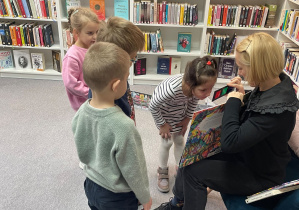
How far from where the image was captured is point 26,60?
3.61 meters

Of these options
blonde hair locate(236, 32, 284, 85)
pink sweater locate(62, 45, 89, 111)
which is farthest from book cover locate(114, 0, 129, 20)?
blonde hair locate(236, 32, 284, 85)

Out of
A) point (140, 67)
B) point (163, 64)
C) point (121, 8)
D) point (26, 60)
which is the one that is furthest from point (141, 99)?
point (26, 60)

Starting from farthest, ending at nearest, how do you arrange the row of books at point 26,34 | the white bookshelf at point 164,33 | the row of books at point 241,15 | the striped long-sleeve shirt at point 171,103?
the row of books at point 26,34, the white bookshelf at point 164,33, the row of books at point 241,15, the striped long-sleeve shirt at point 171,103

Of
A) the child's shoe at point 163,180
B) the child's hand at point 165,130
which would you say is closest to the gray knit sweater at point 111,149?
the child's hand at point 165,130

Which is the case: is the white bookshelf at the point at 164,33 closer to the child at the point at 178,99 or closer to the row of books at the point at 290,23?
the row of books at the point at 290,23

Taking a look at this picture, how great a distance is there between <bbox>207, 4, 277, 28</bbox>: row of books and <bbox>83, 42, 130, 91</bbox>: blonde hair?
8.12 feet

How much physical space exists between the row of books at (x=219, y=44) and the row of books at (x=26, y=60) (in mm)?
1885

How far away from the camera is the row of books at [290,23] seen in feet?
9.36

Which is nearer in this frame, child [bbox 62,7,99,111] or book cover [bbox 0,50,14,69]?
child [bbox 62,7,99,111]

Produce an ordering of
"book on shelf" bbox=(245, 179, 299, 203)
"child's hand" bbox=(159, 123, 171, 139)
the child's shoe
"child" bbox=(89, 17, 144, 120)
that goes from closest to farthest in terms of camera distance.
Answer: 1. "book on shelf" bbox=(245, 179, 299, 203)
2. "child" bbox=(89, 17, 144, 120)
3. "child's hand" bbox=(159, 123, 171, 139)
4. the child's shoe

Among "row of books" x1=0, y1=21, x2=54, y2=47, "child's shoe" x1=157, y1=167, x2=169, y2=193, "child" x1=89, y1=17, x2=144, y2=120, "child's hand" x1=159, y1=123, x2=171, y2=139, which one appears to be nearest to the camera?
"child" x1=89, y1=17, x2=144, y2=120

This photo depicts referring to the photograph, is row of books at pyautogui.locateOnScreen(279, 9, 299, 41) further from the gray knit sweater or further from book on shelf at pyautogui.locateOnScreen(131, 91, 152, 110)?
the gray knit sweater

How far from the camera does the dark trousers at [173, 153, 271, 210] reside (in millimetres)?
1324

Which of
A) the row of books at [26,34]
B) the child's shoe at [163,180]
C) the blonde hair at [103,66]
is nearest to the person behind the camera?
the blonde hair at [103,66]
